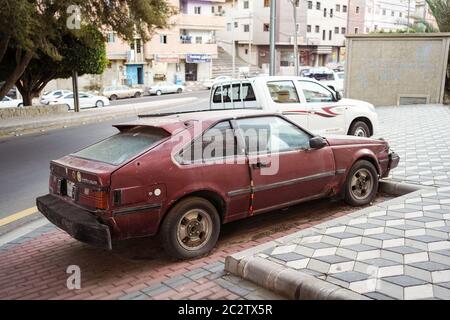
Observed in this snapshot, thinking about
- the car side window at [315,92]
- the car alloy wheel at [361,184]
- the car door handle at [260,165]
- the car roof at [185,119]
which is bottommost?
the car alloy wheel at [361,184]

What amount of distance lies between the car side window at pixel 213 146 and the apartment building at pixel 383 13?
235ft

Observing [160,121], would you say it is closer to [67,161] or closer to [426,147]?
[67,161]

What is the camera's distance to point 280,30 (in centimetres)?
5750

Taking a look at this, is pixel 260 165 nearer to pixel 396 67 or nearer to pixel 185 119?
pixel 185 119

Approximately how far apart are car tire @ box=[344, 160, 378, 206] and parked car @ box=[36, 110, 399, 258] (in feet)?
0.08

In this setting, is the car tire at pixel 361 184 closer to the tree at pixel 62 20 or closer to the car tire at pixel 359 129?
the car tire at pixel 359 129

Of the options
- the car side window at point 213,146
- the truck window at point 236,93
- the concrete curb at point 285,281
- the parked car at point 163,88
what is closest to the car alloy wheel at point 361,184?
the car side window at point 213,146

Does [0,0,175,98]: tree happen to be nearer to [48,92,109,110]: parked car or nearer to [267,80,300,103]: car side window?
[267,80,300,103]: car side window

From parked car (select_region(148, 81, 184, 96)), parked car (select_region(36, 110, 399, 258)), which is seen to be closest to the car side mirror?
parked car (select_region(36, 110, 399, 258))

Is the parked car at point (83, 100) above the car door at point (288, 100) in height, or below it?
below

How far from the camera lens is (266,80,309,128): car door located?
9.23 meters

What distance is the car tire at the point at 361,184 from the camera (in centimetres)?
612

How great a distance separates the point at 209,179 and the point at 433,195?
3155mm

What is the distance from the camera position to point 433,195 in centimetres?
607
